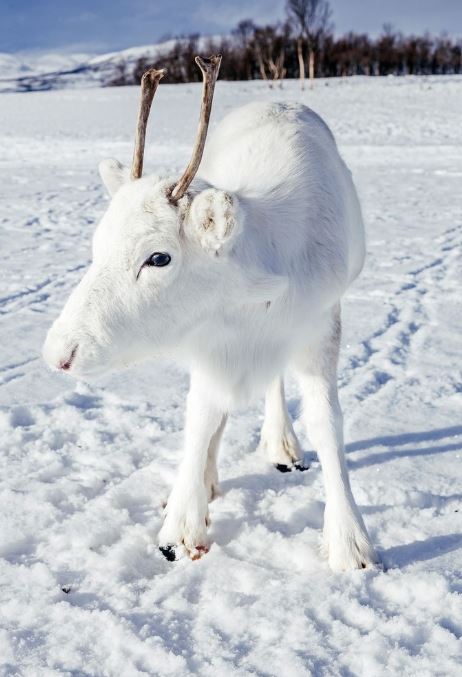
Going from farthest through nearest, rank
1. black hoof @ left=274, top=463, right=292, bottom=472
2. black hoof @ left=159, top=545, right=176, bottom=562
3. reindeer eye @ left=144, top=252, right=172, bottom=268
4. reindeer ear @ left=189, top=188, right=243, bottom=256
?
black hoof @ left=274, top=463, right=292, bottom=472 < black hoof @ left=159, top=545, right=176, bottom=562 < reindeer eye @ left=144, top=252, right=172, bottom=268 < reindeer ear @ left=189, top=188, right=243, bottom=256

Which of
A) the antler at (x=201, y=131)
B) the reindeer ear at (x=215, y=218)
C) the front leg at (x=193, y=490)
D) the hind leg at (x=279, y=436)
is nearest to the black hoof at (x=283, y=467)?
the hind leg at (x=279, y=436)

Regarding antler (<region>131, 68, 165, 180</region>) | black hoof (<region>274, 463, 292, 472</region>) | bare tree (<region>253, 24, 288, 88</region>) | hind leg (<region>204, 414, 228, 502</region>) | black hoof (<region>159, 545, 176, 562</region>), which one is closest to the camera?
antler (<region>131, 68, 165, 180</region>)

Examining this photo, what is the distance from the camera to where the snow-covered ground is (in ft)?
7.37

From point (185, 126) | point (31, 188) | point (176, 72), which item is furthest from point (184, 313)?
point (176, 72)

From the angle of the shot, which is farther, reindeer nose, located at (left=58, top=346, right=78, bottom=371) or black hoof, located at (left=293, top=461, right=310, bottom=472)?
black hoof, located at (left=293, top=461, right=310, bottom=472)

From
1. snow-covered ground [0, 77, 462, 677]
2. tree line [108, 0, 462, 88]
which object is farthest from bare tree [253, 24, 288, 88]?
snow-covered ground [0, 77, 462, 677]

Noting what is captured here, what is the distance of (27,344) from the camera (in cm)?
501

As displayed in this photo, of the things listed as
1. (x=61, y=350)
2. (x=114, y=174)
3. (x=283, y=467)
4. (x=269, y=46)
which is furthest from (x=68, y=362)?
(x=269, y=46)

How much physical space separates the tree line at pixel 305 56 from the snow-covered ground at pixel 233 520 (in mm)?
47349

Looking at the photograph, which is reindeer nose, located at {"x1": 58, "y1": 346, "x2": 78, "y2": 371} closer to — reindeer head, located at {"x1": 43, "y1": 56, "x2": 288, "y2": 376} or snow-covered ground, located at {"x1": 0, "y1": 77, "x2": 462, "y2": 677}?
reindeer head, located at {"x1": 43, "y1": 56, "x2": 288, "y2": 376}

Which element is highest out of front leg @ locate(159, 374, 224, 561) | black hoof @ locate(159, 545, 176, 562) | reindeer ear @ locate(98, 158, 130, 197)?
reindeer ear @ locate(98, 158, 130, 197)

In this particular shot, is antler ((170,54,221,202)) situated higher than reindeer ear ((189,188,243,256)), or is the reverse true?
antler ((170,54,221,202))

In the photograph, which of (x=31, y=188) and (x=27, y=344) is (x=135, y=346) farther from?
(x=31, y=188)

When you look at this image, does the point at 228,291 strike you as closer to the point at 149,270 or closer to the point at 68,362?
the point at 149,270
